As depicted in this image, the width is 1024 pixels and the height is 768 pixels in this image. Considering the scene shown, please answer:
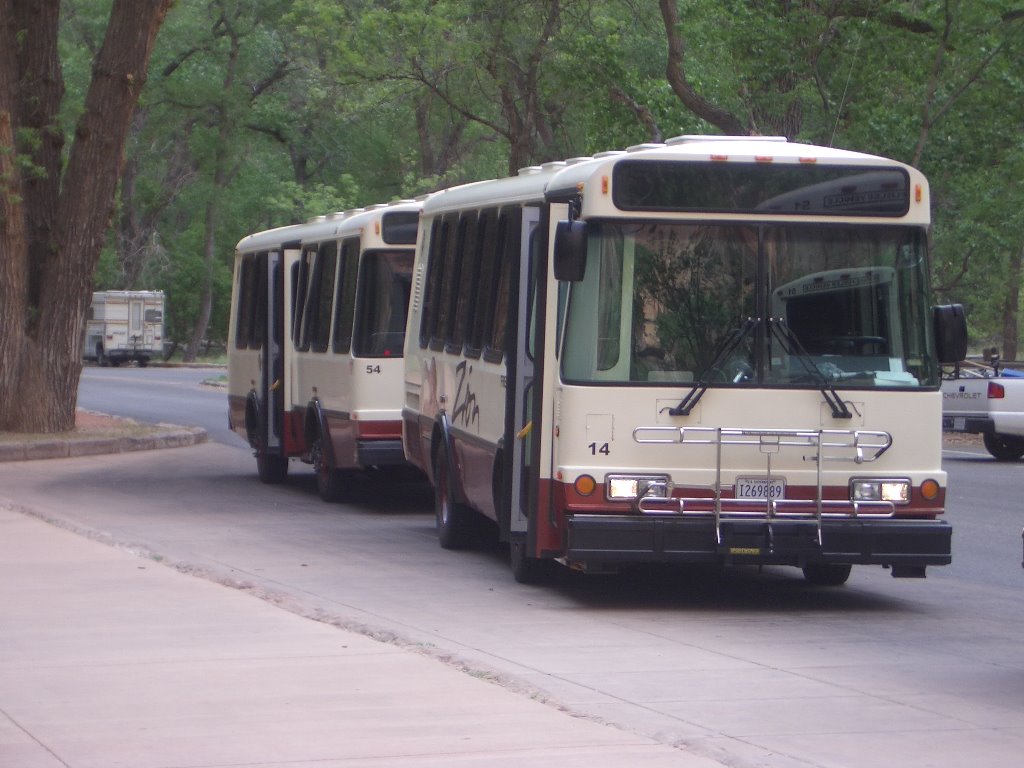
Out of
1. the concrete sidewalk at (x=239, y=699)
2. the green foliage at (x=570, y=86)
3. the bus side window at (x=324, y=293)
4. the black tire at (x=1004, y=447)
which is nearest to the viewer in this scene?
the concrete sidewalk at (x=239, y=699)

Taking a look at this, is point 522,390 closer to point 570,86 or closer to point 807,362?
point 807,362

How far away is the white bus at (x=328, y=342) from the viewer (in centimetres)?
1653

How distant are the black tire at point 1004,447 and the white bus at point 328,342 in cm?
1116

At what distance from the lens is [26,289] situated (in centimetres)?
2409

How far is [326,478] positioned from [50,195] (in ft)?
30.3

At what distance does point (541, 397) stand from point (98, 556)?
4048mm

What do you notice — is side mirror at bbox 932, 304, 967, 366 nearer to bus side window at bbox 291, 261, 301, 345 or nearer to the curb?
bus side window at bbox 291, 261, 301, 345

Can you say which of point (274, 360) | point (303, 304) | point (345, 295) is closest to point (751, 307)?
point (345, 295)

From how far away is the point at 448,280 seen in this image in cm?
1402

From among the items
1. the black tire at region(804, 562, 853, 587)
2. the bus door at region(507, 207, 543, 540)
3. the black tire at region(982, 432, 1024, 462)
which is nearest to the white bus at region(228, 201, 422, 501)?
the bus door at region(507, 207, 543, 540)

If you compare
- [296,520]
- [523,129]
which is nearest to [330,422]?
[296,520]

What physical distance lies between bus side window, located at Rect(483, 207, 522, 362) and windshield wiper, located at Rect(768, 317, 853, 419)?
77.4 inches

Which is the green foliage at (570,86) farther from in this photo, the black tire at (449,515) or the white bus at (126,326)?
the black tire at (449,515)

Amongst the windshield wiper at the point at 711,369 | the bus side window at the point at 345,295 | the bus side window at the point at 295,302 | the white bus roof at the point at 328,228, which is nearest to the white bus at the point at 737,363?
the windshield wiper at the point at 711,369
